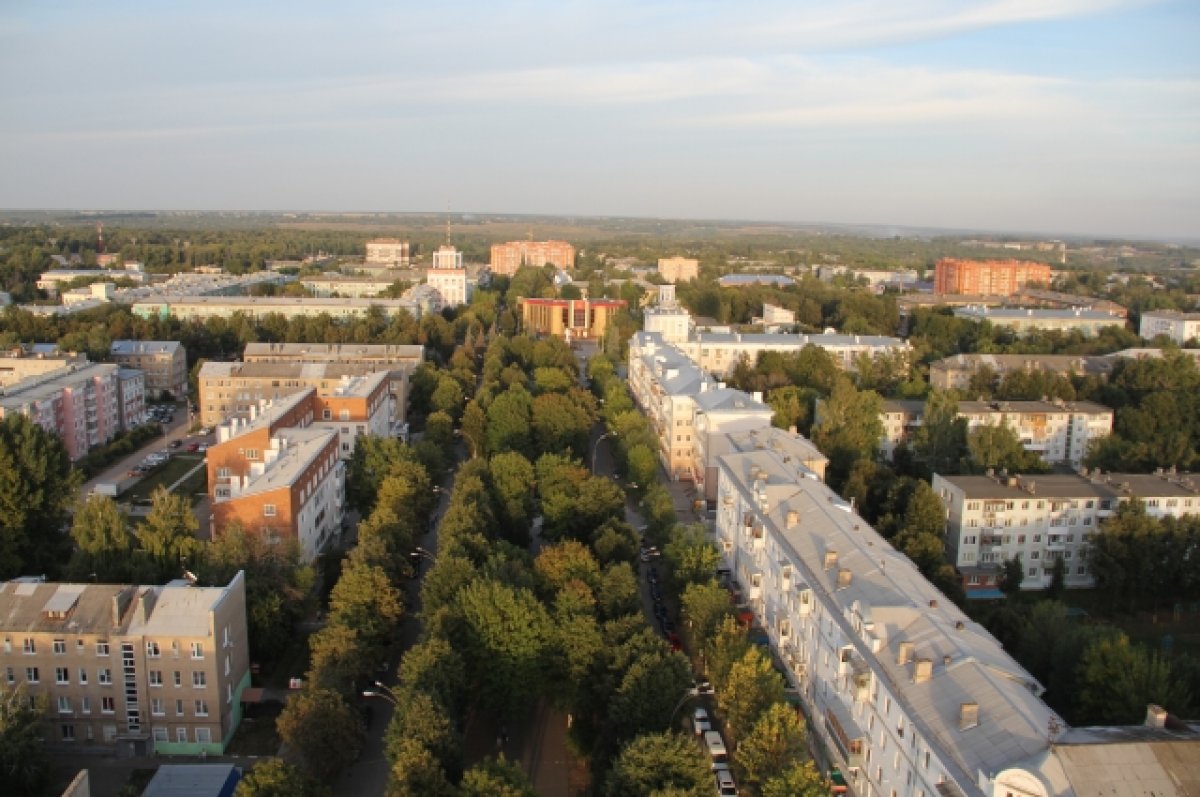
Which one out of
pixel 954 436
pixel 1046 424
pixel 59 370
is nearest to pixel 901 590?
pixel 954 436

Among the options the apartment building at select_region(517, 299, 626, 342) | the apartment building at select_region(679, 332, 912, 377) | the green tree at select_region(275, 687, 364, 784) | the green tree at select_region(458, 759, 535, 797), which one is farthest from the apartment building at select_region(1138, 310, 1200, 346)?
the green tree at select_region(275, 687, 364, 784)

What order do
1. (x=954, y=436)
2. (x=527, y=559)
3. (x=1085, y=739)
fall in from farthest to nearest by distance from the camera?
(x=954, y=436) < (x=527, y=559) < (x=1085, y=739)

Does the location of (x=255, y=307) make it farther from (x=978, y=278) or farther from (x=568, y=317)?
(x=978, y=278)

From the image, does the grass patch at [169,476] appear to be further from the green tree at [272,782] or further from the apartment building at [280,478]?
the green tree at [272,782]

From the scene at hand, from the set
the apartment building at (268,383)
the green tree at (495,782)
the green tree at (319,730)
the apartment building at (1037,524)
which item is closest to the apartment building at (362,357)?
the apartment building at (268,383)

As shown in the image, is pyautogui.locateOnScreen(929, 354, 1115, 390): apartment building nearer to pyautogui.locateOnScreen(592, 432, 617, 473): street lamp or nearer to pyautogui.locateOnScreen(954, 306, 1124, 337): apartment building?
pyautogui.locateOnScreen(954, 306, 1124, 337): apartment building

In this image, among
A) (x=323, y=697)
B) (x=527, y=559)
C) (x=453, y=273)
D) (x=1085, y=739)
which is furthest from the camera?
(x=453, y=273)

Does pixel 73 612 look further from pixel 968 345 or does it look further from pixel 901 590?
pixel 968 345
